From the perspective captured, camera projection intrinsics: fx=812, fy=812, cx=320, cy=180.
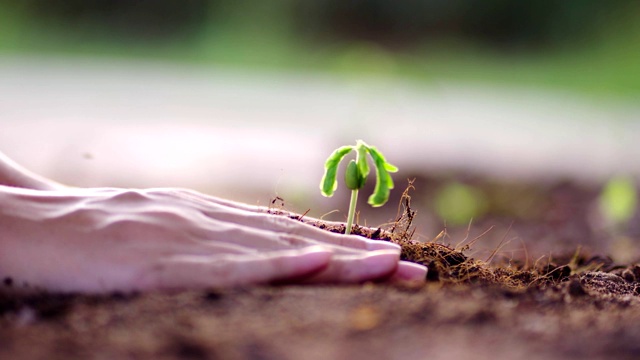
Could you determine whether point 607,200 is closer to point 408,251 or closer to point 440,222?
point 440,222

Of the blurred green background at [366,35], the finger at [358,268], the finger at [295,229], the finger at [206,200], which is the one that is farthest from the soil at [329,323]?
the blurred green background at [366,35]

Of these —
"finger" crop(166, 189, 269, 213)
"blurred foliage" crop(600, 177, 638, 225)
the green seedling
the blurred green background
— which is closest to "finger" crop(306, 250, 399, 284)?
the green seedling

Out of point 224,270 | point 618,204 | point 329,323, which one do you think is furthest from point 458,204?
point 329,323

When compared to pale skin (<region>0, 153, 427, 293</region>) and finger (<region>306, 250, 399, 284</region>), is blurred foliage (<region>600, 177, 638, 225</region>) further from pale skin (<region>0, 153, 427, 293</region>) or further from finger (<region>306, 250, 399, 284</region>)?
finger (<region>306, 250, 399, 284</region>)

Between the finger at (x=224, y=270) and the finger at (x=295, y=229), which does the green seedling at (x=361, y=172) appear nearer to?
the finger at (x=295, y=229)

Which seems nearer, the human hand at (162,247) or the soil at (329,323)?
the soil at (329,323)

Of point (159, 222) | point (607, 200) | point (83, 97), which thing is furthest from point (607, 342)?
point (83, 97)

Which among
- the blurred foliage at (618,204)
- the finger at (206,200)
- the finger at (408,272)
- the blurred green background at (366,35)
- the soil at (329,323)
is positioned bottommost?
the soil at (329,323)
